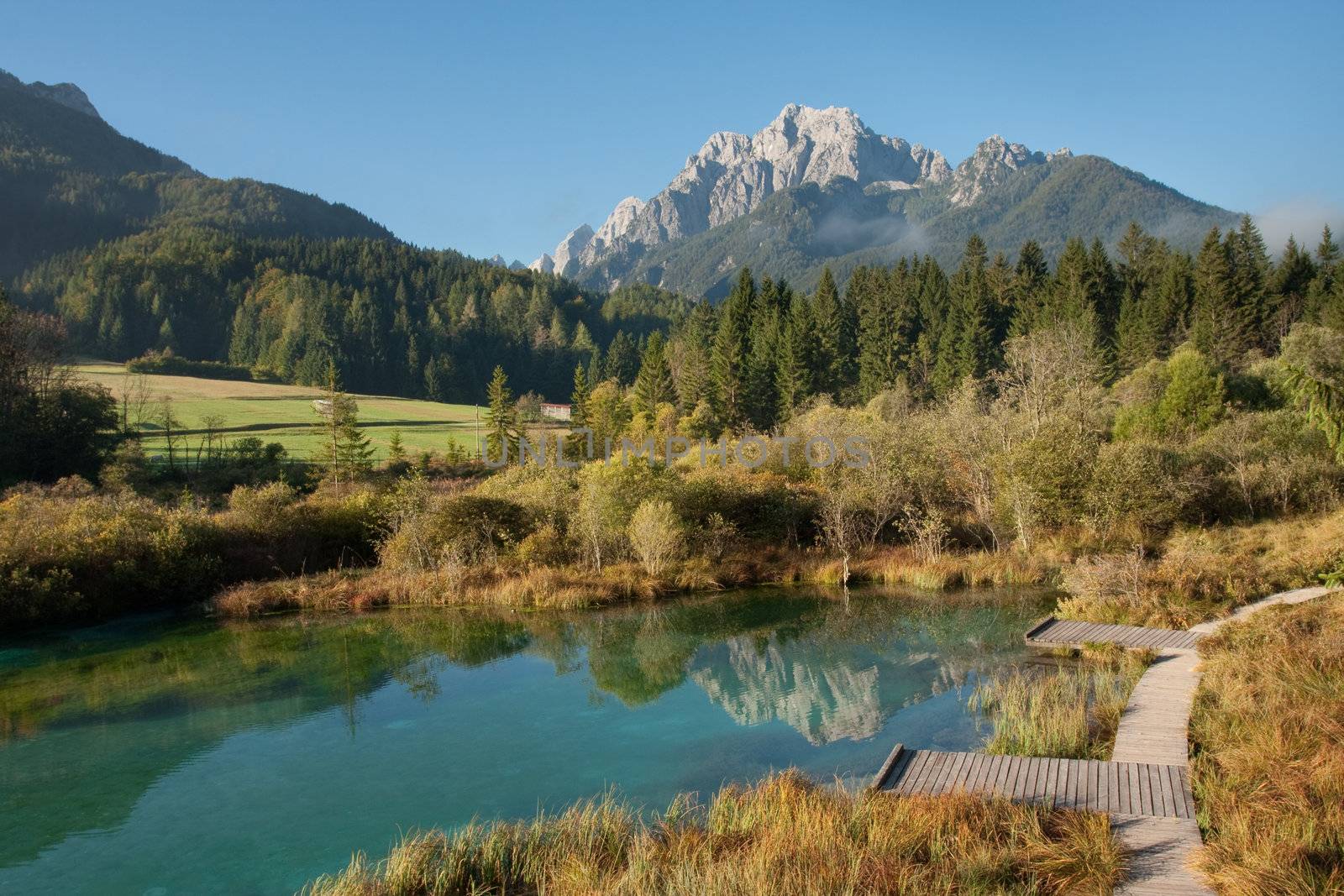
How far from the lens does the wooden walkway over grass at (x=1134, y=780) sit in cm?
750

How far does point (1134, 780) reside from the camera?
9.20 meters

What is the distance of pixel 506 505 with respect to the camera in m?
26.9

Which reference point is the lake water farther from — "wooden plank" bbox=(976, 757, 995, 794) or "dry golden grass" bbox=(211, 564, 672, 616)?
"wooden plank" bbox=(976, 757, 995, 794)

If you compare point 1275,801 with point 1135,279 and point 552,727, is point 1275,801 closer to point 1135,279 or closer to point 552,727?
point 552,727

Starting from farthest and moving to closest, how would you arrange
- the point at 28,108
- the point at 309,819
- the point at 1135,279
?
the point at 28,108, the point at 1135,279, the point at 309,819

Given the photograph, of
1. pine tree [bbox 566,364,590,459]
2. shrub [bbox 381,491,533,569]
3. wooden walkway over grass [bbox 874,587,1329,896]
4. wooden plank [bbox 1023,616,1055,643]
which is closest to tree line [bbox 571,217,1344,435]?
pine tree [bbox 566,364,590,459]

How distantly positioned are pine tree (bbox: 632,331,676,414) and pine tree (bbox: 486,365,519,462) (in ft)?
36.2

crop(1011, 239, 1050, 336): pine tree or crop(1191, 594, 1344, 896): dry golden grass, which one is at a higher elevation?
crop(1011, 239, 1050, 336): pine tree

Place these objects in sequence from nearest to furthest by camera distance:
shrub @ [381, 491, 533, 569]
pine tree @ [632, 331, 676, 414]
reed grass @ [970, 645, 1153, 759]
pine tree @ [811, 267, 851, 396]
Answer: reed grass @ [970, 645, 1153, 759] < shrub @ [381, 491, 533, 569] < pine tree @ [811, 267, 851, 396] < pine tree @ [632, 331, 676, 414]

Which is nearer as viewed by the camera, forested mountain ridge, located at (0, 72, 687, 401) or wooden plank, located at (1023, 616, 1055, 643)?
wooden plank, located at (1023, 616, 1055, 643)

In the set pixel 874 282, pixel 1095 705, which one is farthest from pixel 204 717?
pixel 874 282

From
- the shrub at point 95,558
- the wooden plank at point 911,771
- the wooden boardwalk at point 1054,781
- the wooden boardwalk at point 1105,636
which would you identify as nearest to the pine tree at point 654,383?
the shrub at point 95,558

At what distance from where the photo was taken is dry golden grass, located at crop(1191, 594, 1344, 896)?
6.95 meters

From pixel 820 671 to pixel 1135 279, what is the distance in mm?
54216
